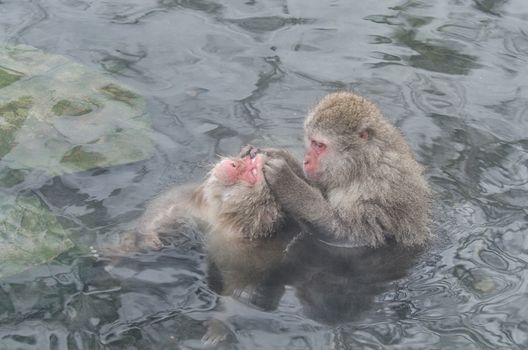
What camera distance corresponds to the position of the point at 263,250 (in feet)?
19.3

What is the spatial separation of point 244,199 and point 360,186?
769 mm

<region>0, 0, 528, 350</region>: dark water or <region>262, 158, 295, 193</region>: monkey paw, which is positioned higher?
<region>262, 158, 295, 193</region>: monkey paw

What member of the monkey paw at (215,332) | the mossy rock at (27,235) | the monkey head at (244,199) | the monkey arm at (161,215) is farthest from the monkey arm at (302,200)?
the mossy rock at (27,235)

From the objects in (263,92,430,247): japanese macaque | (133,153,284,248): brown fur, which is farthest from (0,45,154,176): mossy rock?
(263,92,430,247): japanese macaque

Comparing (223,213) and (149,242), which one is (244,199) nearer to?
(223,213)

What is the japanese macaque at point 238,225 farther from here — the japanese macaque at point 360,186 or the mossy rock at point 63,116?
the mossy rock at point 63,116

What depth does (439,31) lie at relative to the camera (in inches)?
362

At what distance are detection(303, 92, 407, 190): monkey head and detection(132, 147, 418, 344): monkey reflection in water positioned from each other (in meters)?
0.29

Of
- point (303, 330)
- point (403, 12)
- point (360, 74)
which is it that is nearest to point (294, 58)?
point (360, 74)

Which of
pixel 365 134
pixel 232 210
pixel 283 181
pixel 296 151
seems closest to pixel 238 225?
pixel 232 210

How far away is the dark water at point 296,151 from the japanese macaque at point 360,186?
206 mm

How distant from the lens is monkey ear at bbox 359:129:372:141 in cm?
586

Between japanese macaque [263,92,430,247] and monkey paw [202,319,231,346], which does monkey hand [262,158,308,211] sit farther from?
monkey paw [202,319,231,346]

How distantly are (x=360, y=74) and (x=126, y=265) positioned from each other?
350 cm
